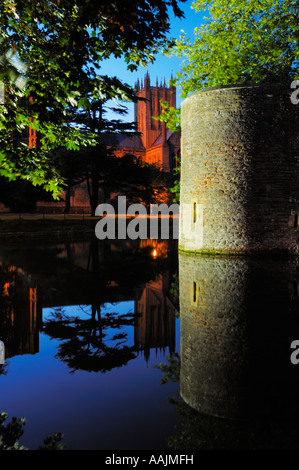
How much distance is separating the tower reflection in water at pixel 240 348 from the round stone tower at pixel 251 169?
557 cm

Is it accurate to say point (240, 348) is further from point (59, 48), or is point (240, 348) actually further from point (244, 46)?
point (244, 46)

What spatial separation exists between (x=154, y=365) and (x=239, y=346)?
3.25 ft

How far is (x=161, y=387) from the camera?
336cm

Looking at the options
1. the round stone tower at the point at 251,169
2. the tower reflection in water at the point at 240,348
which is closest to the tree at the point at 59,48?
the tower reflection in water at the point at 240,348

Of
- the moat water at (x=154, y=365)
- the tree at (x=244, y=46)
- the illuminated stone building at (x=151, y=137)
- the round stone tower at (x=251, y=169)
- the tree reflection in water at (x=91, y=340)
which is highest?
the illuminated stone building at (x=151, y=137)

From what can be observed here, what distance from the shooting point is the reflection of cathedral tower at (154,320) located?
4547mm

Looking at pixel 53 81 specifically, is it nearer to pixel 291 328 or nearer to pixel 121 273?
pixel 291 328

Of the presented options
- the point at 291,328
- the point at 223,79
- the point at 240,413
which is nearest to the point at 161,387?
the point at 240,413

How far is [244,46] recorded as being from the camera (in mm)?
18281

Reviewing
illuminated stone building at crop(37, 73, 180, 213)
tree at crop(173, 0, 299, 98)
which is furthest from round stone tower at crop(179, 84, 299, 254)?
illuminated stone building at crop(37, 73, 180, 213)

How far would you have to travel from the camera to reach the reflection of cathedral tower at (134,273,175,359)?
4.55m

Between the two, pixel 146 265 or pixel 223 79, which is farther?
pixel 223 79

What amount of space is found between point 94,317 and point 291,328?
9.23ft

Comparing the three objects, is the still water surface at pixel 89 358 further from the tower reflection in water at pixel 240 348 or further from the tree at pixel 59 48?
the tree at pixel 59 48
